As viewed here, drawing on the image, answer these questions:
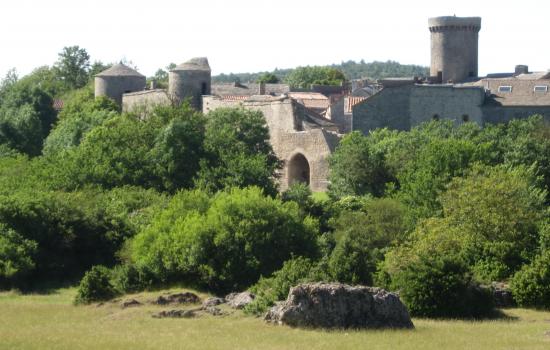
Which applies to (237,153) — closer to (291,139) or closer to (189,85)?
(291,139)

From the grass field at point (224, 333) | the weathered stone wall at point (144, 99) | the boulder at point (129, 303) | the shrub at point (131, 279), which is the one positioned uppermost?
the weathered stone wall at point (144, 99)

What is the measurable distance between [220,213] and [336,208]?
858 centimetres

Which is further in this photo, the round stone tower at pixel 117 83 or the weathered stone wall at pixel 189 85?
the round stone tower at pixel 117 83

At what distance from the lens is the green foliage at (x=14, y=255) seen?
3756 centimetres

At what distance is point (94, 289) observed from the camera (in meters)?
34.5

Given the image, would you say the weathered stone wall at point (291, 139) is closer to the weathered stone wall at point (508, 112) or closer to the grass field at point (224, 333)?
the weathered stone wall at point (508, 112)

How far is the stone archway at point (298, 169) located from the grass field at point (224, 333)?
90.1ft

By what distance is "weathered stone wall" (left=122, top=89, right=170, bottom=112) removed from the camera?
67.2 m

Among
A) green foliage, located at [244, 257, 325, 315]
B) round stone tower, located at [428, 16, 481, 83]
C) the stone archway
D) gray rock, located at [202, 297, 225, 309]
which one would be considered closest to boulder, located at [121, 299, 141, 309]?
gray rock, located at [202, 297, 225, 309]

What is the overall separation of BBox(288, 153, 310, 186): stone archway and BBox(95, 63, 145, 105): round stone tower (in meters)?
19.3

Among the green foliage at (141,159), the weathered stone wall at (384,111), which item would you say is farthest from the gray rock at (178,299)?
the weathered stone wall at (384,111)

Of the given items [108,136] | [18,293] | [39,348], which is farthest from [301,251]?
[108,136]

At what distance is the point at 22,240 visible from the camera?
130 ft

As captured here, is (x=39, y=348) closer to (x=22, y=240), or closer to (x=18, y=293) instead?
(x=18, y=293)
